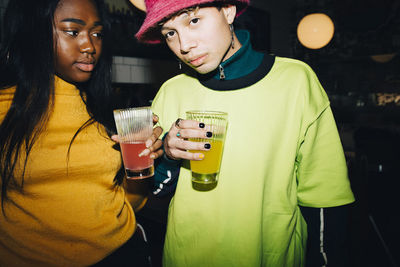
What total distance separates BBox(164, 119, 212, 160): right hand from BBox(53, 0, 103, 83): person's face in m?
0.64

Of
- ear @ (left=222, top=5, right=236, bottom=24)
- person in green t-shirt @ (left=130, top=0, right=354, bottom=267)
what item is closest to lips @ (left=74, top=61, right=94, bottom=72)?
person in green t-shirt @ (left=130, top=0, right=354, bottom=267)

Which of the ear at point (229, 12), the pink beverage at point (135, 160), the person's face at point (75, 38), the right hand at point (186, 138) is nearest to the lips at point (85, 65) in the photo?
the person's face at point (75, 38)

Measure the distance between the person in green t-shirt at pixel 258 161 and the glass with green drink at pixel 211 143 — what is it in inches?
3.2

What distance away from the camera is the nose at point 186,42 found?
38.9 inches

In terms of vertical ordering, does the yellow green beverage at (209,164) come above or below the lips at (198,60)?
below

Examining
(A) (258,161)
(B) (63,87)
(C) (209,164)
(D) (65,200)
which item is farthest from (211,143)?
(B) (63,87)

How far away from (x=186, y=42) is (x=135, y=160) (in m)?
0.55

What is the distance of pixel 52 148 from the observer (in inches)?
45.8

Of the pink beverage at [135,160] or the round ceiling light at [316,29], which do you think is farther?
the round ceiling light at [316,29]

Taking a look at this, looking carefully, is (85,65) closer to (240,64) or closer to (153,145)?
(153,145)

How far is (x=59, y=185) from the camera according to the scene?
116 centimetres

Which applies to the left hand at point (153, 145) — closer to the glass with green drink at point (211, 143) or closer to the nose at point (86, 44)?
the glass with green drink at point (211, 143)

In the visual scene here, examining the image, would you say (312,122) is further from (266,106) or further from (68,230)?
(68,230)

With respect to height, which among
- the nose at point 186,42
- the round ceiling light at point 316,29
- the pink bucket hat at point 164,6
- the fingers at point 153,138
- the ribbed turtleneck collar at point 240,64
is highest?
the round ceiling light at point 316,29
